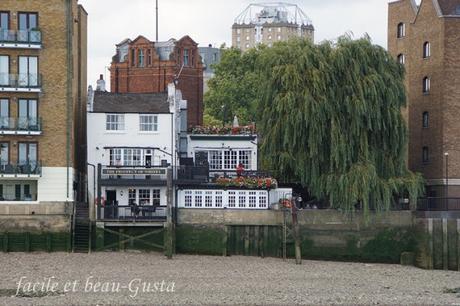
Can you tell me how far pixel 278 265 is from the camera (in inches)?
2429

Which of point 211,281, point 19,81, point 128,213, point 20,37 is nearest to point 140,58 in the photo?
point 20,37

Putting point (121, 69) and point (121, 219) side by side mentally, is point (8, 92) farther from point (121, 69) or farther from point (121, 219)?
point (121, 69)

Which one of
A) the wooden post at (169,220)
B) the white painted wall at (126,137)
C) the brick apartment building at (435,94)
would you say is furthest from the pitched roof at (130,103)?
the brick apartment building at (435,94)

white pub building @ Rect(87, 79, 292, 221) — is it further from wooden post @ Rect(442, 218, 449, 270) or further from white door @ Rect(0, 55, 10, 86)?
wooden post @ Rect(442, 218, 449, 270)

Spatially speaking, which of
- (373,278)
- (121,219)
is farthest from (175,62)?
(373,278)

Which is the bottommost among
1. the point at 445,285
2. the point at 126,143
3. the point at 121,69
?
the point at 445,285

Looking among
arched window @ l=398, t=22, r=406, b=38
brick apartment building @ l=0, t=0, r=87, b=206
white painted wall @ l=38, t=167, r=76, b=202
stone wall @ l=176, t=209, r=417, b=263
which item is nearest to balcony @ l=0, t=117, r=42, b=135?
brick apartment building @ l=0, t=0, r=87, b=206

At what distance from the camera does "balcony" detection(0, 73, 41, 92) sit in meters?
65.1

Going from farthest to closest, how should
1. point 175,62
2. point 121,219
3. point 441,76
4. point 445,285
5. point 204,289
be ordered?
1. point 175,62
2. point 441,76
3. point 121,219
4. point 445,285
5. point 204,289

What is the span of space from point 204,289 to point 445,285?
1210cm

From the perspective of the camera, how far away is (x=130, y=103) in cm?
7144

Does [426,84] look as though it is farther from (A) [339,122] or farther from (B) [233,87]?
(B) [233,87]

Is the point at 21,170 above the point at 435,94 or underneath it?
underneath

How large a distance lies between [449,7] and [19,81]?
95.2 feet
